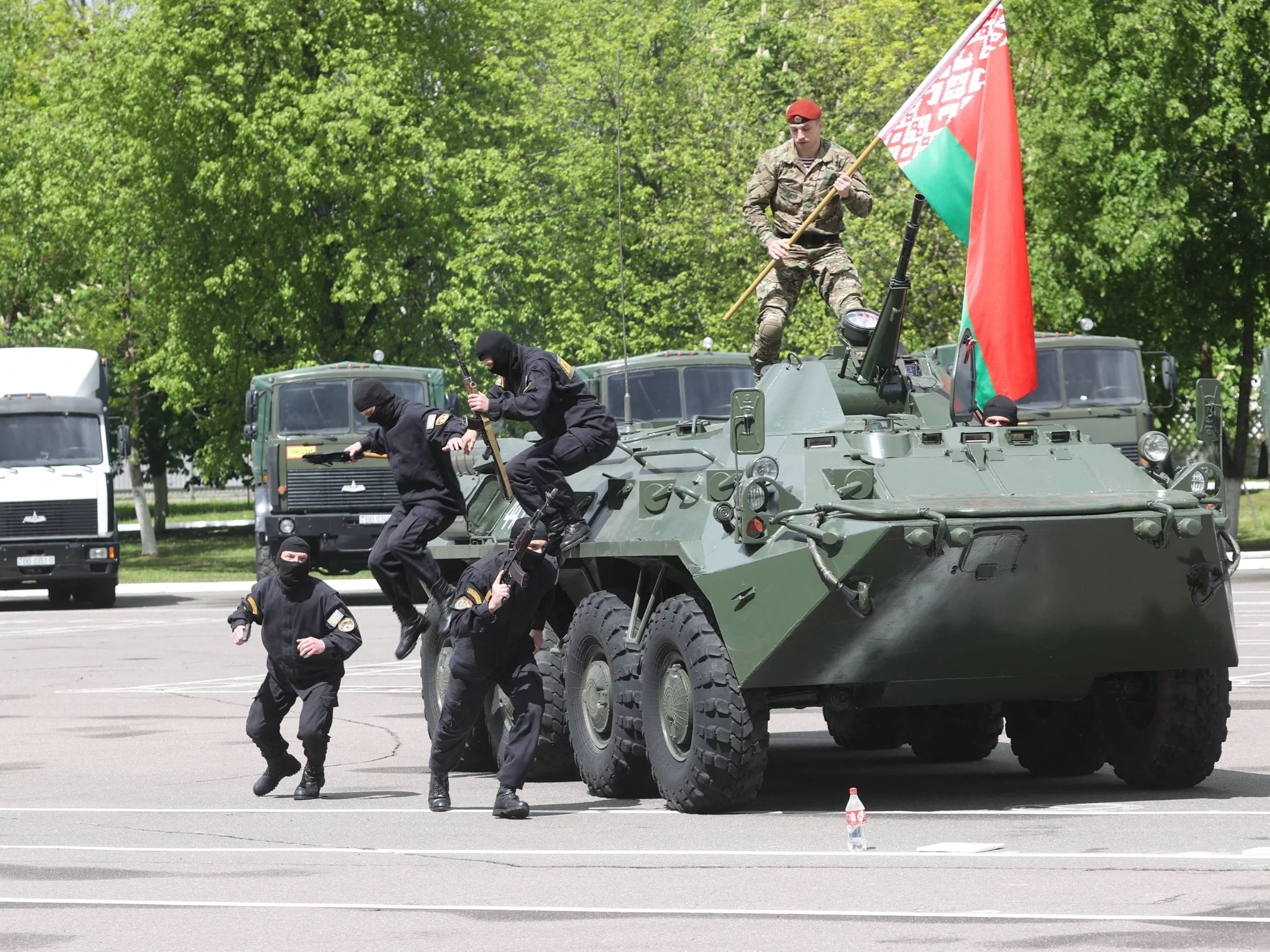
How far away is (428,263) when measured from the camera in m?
42.7

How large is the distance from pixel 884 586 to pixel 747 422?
3.93 ft

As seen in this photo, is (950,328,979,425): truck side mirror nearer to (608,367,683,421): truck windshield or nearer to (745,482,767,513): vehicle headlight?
(745,482,767,513): vehicle headlight

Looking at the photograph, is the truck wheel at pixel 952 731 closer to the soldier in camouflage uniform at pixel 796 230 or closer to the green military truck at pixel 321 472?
the soldier in camouflage uniform at pixel 796 230

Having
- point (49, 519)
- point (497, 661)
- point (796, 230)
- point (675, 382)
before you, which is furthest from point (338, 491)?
point (497, 661)

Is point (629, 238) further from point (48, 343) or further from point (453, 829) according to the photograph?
point (48, 343)

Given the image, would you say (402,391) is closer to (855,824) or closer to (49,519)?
(49,519)

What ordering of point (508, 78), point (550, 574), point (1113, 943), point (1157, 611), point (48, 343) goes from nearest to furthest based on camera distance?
point (1113, 943)
point (1157, 611)
point (550, 574)
point (508, 78)
point (48, 343)

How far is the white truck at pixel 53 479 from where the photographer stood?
2969cm

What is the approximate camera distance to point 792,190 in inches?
526

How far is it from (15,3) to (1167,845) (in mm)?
47073

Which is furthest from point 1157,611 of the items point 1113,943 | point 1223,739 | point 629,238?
point 629,238

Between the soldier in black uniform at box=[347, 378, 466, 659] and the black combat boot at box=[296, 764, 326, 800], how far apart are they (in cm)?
145

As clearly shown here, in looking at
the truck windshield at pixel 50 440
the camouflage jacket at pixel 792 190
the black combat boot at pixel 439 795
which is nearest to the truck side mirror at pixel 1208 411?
the camouflage jacket at pixel 792 190

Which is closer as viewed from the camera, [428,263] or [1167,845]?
[1167,845]
